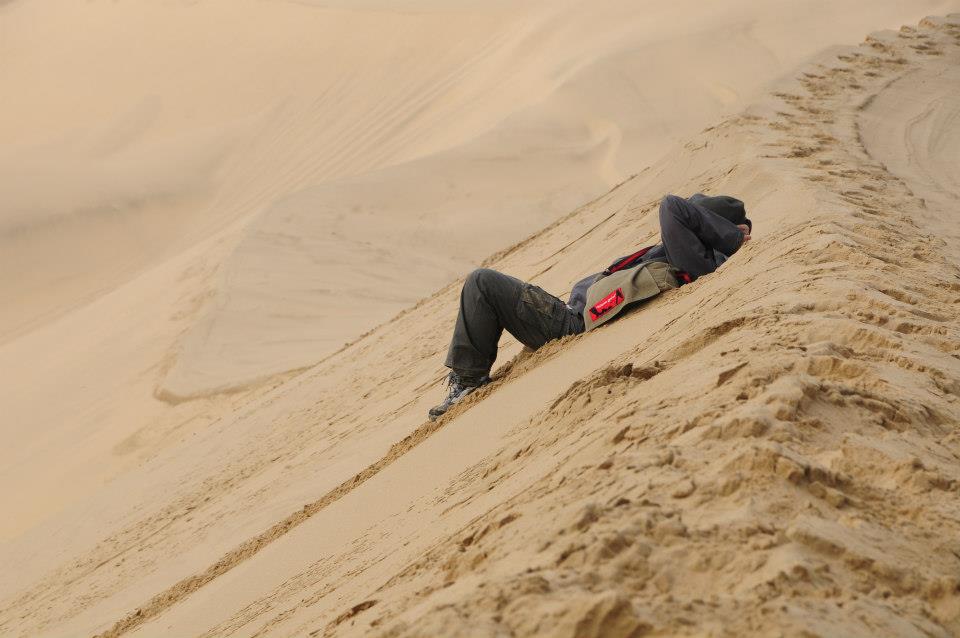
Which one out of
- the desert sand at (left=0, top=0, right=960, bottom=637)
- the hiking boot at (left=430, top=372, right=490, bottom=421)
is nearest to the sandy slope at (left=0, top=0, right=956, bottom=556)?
the desert sand at (left=0, top=0, right=960, bottom=637)

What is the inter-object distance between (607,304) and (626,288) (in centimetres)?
9

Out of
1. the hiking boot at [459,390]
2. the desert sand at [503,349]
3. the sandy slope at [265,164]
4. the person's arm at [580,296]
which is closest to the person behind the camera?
the desert sand at [503,349]

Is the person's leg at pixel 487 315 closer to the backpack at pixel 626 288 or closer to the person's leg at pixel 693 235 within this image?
the backpack at pixel 626 288

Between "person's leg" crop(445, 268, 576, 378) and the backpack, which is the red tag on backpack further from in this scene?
"person's leg" crop(445, 268, 576, 378)

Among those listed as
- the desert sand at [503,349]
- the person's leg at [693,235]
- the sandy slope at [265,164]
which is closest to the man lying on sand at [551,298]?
the person's leg at [693,235]

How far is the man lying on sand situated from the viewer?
3.77 meters

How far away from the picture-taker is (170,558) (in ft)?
13.1

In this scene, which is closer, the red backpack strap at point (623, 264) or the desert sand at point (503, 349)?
the desert sand at point (503, 349)

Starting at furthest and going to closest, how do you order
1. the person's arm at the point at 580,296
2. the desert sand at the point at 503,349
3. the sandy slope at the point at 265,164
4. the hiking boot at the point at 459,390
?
the sandy slope at the point at 265,164, the person's arm at the point at 580,296, the hiking boot at the point at 459,390, the desert sand at the point at 503,349

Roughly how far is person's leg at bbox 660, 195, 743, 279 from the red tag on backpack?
0.28 m

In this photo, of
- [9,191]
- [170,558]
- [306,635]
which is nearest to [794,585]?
[306,635]

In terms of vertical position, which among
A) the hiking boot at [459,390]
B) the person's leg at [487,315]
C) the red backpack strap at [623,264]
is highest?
the person's leg at [487,315]

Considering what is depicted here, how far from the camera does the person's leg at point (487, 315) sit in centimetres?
376

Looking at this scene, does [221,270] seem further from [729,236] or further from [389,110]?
[389,110]
